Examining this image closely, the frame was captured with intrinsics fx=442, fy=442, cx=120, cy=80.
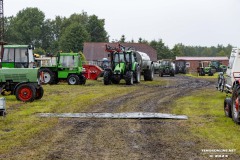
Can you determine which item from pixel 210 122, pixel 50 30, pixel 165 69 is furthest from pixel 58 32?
pixel 210 122

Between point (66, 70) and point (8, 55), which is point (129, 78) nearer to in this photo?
point (66, 70)

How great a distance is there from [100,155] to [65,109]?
6824 mm

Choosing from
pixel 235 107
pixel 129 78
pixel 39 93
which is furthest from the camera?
pixel 129 78

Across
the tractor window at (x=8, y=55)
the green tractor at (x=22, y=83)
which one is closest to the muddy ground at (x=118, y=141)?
the green tractor at (x=22, y=83)

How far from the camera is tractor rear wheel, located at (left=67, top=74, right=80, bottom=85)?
27.9 meters

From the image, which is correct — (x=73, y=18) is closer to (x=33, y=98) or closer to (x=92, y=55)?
(x=92, y=55)

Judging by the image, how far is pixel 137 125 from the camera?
11.0m

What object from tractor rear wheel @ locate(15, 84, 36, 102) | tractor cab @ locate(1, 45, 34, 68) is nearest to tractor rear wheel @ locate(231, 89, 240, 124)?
tractor rear wheel @ locate(15, 84, 36, 102)

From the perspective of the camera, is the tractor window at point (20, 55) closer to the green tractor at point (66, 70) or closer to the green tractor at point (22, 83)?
the green tractor at point (66, 70)

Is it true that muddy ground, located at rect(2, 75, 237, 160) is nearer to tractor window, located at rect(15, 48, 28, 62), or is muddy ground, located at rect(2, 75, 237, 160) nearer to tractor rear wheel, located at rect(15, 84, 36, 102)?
tractor rear wheel, located at rect(15, 84, 36, 102)

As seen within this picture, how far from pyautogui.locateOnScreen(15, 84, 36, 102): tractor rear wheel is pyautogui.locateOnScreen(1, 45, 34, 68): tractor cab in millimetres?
9516

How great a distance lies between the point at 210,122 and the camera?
38.0 ft

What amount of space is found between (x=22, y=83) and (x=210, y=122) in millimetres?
8069

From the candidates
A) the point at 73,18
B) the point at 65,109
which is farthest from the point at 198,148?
the point at 73,18
